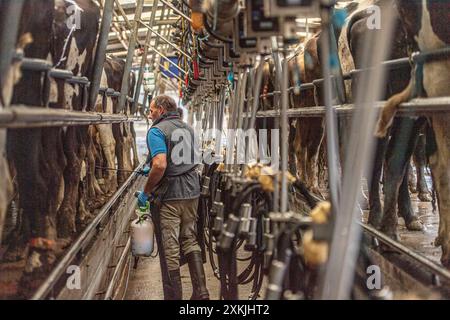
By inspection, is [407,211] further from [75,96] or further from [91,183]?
[91,183]

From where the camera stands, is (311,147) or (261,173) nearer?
(261,173)

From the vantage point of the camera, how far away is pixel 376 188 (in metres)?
5.59

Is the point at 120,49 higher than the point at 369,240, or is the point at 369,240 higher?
the point at 120,49

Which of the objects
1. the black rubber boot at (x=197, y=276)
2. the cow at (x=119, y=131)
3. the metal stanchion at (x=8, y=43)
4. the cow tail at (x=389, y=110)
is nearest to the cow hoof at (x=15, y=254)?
the black rubber boot at (x=197, y=276)

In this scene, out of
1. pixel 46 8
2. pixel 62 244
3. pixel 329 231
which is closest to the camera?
pixel 329 231

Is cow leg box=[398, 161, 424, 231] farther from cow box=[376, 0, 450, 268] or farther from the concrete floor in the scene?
the concrete floor

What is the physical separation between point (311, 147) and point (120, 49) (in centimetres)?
1148

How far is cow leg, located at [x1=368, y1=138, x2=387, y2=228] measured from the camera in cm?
549

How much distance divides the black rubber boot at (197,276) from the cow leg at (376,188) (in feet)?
4.99

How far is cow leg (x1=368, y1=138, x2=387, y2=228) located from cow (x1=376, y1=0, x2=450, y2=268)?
36.7 inches

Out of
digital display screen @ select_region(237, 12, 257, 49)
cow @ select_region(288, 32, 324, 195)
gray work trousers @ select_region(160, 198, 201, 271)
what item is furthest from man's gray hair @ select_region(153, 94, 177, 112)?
cow @ select_region(288, 32, 324, 195)

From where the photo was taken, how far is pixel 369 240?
4746mm
